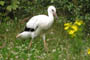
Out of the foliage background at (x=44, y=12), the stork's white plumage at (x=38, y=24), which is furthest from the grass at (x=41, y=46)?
the stork's white plumage at (x=38, y=24)

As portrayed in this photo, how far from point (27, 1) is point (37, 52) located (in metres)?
4.59

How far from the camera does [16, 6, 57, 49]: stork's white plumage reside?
8.57 m

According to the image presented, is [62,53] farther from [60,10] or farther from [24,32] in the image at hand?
[60,10]

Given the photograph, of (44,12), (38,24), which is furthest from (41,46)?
(44,12)

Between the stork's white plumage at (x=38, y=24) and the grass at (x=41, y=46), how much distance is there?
283mm

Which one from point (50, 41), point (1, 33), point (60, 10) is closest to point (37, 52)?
point (50, 41)

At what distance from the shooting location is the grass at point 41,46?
22.5ft

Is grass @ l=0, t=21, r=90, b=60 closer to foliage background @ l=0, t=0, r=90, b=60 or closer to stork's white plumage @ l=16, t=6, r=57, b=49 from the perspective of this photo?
foliage background @ l=0, t=0, r=90, b=60

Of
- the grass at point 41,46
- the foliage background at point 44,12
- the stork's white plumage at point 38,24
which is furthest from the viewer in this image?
the stork's white plumage at point 38,24

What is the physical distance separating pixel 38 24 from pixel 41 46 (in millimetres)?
644

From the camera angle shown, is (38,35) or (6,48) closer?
(6,48)

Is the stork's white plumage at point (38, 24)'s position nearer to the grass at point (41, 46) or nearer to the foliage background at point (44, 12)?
the grass at point (41, 46)

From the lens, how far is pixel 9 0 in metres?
11.5

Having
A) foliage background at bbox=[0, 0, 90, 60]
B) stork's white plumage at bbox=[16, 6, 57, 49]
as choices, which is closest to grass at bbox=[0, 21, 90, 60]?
foliage background at bbox=[0, 0, 90, 60]
